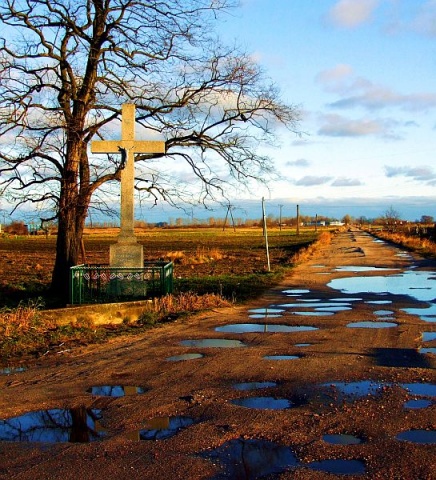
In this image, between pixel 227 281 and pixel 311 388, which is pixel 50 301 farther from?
pixel 311 388

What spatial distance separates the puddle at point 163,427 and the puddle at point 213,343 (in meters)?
4.09

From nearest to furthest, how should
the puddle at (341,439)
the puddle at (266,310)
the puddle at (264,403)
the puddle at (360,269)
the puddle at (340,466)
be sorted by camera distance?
the puddle at (340,466)
the puddle at (341,439)
the puddle at (264,403)
the puddle at (266,310)
the puddle at (360,269)

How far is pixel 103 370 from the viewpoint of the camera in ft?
27.5

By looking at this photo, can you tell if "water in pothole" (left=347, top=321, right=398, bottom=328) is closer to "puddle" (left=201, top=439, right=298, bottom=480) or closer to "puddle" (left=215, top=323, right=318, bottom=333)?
"puddle" (left=215, top=323, right=318, bottom=333)

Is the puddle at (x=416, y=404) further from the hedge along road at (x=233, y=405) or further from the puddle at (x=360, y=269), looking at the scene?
the puddle at (x=360, y=269)

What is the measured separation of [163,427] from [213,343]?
466 centimetres

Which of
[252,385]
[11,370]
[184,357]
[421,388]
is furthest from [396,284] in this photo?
[11,370]

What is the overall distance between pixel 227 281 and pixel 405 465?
18.2 m

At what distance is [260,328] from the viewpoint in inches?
471

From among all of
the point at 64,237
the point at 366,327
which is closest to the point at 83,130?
the point at 64,237

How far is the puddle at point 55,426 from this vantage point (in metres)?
5.57

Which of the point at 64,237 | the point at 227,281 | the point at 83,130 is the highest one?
the point at 83,130

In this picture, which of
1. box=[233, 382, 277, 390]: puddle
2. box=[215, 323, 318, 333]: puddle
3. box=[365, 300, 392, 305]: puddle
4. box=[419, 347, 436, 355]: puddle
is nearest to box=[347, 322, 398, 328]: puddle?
box=[215, 323, 318, 333]: puddle

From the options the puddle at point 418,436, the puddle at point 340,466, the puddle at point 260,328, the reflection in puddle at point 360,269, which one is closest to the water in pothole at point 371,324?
the puddle at point 260,328
